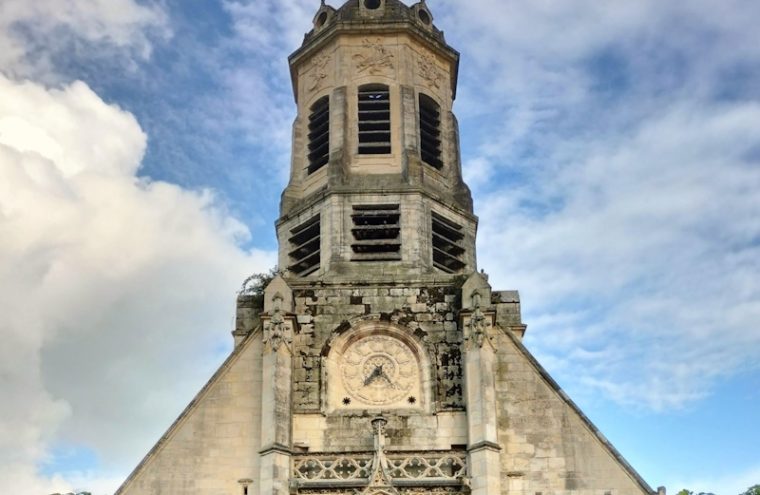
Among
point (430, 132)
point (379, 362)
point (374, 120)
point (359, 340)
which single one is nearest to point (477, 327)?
point (379, 362)

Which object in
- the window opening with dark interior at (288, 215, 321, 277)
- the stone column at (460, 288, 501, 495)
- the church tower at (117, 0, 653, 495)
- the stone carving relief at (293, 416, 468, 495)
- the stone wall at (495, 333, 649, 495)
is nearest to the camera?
the stone column at (460, 288, 501, 495)

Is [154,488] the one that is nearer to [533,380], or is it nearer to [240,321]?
[240,321]

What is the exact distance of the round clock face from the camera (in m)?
Answer: 24.1

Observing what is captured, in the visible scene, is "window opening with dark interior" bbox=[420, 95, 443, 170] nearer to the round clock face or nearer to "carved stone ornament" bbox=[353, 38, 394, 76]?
"carved stone ornament" bbox=[353, 38, 394, 76]

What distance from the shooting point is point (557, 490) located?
22.6 meters

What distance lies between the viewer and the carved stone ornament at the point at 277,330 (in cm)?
2372

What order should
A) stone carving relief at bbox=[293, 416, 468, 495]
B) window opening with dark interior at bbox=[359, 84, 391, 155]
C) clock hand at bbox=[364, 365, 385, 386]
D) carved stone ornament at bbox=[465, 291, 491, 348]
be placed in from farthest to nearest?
window opening with dark interior at bbox=[359, 84, 391, 155] → clock hand at bbox=[364, 365, 385, 386] → carved stone ornament at bbox=[465, 291, 491, 348] → stone carving relief at bbox=[293, 416, 468, 495]

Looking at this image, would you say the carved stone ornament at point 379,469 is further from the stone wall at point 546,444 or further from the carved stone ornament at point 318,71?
the carved stone ornament at point 318,71

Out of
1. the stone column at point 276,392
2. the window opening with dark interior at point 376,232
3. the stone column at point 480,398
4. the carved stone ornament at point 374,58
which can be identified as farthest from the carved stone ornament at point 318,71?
the stone column at point 480,398

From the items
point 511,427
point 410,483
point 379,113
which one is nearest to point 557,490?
point 511,427

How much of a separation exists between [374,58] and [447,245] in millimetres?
6013

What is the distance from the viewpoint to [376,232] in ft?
87.8

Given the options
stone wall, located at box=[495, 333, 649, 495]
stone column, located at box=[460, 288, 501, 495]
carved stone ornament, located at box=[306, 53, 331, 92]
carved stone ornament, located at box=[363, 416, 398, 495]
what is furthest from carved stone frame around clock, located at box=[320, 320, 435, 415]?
carved stone ornament, located at box=[306, 53, 331, 92]

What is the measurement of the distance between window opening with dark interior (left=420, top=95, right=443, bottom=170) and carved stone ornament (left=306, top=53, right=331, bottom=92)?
290 centimetres
